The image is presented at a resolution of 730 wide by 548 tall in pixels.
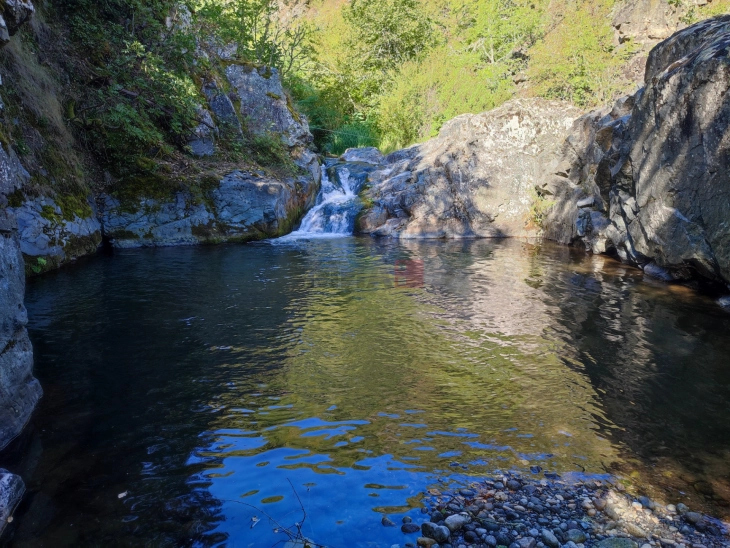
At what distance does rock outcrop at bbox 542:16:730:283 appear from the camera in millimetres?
7801

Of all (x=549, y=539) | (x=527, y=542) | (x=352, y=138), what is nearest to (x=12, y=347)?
(x=527, y=542)

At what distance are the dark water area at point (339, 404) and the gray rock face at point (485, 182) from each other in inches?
365

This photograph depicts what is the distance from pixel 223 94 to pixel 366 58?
18.0 meters

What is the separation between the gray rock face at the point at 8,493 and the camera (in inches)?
134

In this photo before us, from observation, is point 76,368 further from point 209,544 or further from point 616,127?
point 616,127

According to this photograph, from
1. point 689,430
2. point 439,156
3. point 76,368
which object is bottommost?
point 689,430

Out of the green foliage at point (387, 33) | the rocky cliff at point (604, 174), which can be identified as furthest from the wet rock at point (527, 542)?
the green foliage at point (387, 33)

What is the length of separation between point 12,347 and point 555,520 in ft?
16.0

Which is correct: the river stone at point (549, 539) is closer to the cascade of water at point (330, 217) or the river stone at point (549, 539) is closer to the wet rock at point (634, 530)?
the wet rock at point (634, 530)

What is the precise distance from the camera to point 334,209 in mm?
20656

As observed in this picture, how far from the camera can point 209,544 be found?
329cm

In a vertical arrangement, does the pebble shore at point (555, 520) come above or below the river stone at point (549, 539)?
below

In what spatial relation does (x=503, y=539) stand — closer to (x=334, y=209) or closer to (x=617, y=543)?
(x=617, y=543)

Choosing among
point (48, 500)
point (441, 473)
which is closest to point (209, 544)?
point (48, 500)
